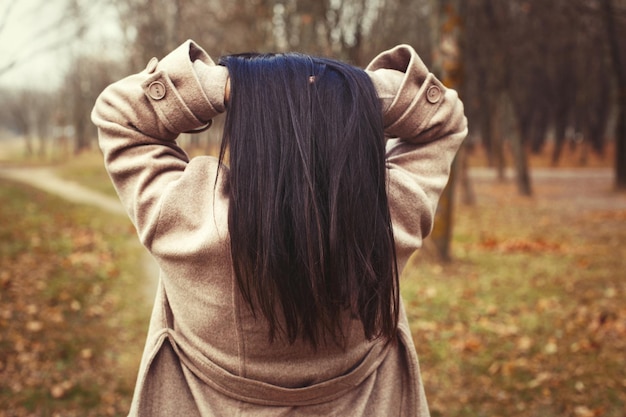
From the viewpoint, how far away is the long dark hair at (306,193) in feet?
4.03

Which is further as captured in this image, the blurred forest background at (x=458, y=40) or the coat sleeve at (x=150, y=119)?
the blurred forest background at (x=458, y=40)

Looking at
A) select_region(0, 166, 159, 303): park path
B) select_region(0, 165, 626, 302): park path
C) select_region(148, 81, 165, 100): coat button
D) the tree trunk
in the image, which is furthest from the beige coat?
the tree trunk

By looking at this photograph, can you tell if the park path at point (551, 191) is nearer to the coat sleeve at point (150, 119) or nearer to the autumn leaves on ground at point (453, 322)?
the autumn leaves on ground at point (453, 322)

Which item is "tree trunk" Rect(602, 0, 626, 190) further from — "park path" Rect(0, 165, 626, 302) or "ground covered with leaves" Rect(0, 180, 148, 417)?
"ground covered with leaves" Rect(0, 180, 148, 417)

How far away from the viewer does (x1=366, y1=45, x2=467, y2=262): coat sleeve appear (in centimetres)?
141

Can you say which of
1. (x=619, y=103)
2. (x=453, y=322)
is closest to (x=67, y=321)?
(x=453, y=322)

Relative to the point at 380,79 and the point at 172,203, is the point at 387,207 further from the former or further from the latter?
the point at 172,203

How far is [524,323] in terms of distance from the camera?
5.71m

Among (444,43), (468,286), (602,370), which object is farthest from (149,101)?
(444,43)

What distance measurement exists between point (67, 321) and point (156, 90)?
5374 millimetres

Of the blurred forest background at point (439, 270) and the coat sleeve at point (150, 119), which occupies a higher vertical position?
the coat sleeve at point (150, 119)

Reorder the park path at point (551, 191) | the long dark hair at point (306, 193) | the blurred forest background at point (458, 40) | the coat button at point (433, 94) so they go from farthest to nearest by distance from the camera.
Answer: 1. the park path at point (551, 191)
2. the blurred forest background at point (458, 40)
3. the coat button at point (433, 94)
4. the long dark hair at point (306, 193)

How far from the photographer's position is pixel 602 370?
4531 millimetres

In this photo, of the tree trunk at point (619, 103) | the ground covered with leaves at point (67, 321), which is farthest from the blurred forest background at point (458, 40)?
the ground covered with leaves at point (67, 321)
